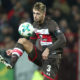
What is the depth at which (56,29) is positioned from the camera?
7.88 m

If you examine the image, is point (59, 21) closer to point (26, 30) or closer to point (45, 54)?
point (26, 30)

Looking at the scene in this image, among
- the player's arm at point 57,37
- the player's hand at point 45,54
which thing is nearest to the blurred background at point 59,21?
the player's arm at point 57,37

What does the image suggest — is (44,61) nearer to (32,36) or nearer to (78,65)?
(32,36)

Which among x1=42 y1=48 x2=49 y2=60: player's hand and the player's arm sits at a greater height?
the player's arm

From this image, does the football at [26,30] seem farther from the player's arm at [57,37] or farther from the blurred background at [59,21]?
the blurred background at [59,21]

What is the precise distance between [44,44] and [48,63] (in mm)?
380

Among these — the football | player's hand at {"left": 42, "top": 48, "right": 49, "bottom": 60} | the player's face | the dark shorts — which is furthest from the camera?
the dark shorts

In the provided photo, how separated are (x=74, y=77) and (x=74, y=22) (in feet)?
6.16

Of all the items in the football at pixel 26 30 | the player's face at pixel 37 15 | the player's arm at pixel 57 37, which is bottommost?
the player's arm at pixel 57 37

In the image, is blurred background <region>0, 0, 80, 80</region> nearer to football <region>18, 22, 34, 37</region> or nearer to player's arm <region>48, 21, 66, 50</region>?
player's arm <region>48, 21, 66, 50</region>

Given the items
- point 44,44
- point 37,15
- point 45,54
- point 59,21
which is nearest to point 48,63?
point 44,44

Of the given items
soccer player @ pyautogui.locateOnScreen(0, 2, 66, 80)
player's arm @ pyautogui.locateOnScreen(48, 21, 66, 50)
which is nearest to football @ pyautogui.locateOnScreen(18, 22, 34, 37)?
soccer player @ pyautogui.locateOnScreen(0, 2, 66, 80)

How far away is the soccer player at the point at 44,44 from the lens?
25.5 ft

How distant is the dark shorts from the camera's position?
8039 millimetres
